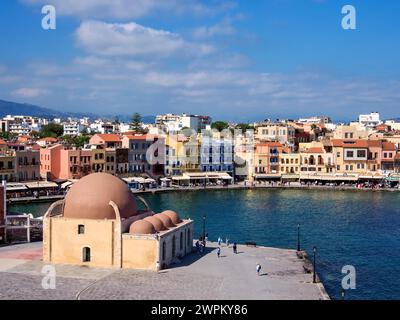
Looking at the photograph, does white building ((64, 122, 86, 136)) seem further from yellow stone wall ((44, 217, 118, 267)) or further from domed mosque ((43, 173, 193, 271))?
Result: yellow stone wall ((44, 217, 118, 267))

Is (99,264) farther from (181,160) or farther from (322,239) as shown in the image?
(181,160)

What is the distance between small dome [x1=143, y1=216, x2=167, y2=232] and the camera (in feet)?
123

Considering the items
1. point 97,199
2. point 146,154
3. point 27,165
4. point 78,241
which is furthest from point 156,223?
point 146,154

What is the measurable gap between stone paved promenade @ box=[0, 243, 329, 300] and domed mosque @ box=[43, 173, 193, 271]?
86cm

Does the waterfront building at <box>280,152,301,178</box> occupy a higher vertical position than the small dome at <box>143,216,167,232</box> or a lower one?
higher

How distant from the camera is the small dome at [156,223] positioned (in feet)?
123

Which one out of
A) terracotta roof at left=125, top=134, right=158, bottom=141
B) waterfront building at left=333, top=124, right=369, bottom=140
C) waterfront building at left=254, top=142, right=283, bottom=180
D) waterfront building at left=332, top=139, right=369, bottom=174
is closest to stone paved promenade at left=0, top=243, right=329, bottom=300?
terracotta roof at left=125, top=134, right=158, bottom=141

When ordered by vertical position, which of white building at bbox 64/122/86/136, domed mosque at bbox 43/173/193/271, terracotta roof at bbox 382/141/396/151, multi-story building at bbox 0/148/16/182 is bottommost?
domed mosque at bbox 43/173/193/271

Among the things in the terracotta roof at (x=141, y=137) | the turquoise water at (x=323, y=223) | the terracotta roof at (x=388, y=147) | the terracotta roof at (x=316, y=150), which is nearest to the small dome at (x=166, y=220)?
the turquoise water at (x=323, y=223)

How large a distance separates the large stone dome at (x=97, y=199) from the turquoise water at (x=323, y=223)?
43.3 feet

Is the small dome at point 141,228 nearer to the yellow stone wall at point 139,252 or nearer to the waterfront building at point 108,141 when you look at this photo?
the yellow stone wall at point 139,252
